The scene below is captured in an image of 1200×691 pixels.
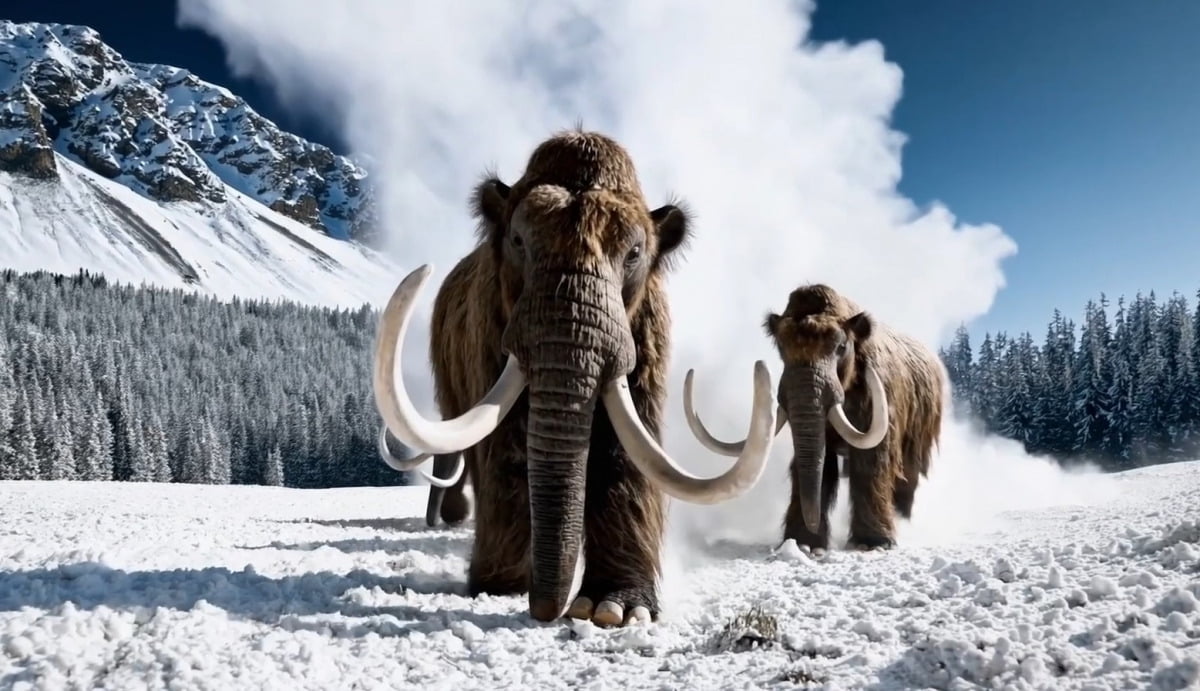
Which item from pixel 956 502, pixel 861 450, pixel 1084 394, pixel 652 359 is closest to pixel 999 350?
pixel 1084 394

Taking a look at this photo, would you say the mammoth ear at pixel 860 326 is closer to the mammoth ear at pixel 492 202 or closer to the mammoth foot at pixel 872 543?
the mammoth foot at pixel 872 543

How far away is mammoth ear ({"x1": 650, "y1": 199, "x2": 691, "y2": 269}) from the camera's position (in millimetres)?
4625

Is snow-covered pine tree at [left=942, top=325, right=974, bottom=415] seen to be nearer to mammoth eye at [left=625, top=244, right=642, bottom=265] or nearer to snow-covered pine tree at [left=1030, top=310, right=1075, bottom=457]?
snow-covered pine tree at [left=1030, top=310, right=1075, bottom=457]

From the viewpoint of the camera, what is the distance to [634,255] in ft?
13.6

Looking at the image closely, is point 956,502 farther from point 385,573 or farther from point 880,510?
point 385,573

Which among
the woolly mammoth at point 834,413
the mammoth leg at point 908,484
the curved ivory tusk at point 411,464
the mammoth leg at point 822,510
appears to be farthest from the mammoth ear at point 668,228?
the mammoth leg at point 908,484

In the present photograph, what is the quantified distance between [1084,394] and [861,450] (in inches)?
1999

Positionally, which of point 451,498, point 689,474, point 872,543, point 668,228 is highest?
point 668,228

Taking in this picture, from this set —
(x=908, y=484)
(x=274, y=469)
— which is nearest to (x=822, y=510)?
(x=908, y=484)

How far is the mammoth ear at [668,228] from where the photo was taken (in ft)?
15.2

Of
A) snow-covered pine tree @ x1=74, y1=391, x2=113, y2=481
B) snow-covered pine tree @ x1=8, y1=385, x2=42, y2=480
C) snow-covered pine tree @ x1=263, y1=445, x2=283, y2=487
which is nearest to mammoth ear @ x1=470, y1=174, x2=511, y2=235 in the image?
snow-covered pine tree @ x1=8, y1=385, x2=42, y2=480

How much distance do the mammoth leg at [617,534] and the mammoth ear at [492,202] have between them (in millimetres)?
1448

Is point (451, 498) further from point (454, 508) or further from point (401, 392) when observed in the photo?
point (401, 392)

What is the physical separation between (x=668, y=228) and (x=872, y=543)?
16.2 feet
